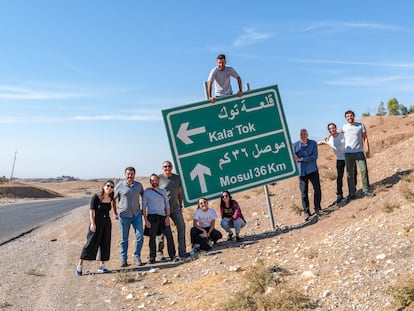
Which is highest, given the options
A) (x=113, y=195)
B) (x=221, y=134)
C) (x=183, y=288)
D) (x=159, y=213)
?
(x=221, y=134)

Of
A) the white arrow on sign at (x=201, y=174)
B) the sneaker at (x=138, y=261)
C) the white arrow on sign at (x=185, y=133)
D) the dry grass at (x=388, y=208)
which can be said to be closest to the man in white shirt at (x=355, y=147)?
the dry grass at (x=388, y=208)

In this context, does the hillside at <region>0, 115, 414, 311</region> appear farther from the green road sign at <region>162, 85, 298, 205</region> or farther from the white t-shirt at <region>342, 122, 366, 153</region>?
the green road sign at <region>162, 85, 298, 205</region>

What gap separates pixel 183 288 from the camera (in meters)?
6.71

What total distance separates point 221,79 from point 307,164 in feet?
9.25

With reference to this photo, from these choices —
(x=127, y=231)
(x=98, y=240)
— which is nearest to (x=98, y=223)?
(x=98, y=240)

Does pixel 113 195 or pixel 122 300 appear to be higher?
pixel 113 195

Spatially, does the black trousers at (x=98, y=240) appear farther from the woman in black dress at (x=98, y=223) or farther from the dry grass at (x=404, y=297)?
the dry grass at (x=404, y=297)

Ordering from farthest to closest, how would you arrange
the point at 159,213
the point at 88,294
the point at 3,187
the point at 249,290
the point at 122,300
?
the point at 3,187, the point at 159,213, the point at 88,294, the point at 122,300, the point at 249,290

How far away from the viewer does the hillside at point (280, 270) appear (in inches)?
205

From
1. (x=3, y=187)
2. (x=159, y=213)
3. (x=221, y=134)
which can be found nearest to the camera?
(x=159, y=213)

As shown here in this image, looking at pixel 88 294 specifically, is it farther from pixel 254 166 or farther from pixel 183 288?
pixel 254 166

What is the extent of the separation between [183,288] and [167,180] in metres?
2.69

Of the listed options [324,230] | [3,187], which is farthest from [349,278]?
[3,187]

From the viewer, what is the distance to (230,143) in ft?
30.2
